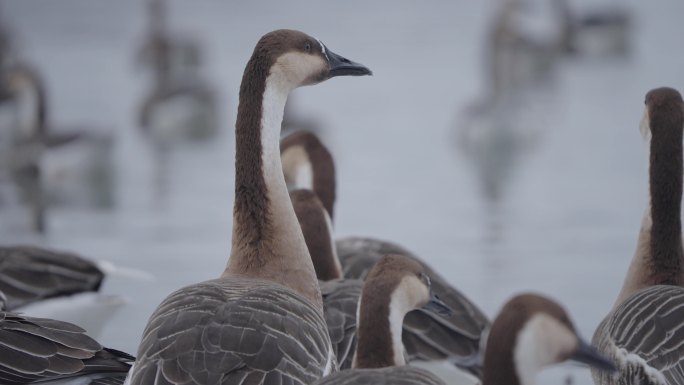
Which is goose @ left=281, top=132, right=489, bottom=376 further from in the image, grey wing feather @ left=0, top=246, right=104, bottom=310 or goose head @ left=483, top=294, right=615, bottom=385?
goose head @ left=483, top=294, right=615, bottom=385

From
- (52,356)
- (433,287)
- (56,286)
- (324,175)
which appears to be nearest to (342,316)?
(433,287)

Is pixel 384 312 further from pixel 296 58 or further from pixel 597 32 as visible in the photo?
pixel 597 32

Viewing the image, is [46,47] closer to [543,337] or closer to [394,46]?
[394,46]

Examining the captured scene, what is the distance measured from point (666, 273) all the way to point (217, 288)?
2.04 metres

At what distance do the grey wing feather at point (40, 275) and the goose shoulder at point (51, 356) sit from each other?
5.91ft

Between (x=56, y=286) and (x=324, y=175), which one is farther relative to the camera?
(x=324, y=175)

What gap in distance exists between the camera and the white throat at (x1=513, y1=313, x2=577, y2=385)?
165 inches

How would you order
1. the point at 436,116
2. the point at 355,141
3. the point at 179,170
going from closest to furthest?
1. the point at 179,170
2. the point at 355,141
3. the point at 436,116

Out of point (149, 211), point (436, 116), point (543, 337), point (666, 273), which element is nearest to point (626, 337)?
point (666, 273)

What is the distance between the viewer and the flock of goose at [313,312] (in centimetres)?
432

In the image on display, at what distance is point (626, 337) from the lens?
5.33 m

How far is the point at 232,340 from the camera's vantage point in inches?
175

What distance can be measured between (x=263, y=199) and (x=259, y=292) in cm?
73

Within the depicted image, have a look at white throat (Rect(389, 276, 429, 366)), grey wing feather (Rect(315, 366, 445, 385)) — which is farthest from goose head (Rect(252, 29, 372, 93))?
grey wing feather (Rect(315, 366, 445, 385))
